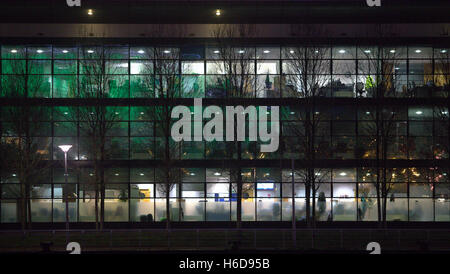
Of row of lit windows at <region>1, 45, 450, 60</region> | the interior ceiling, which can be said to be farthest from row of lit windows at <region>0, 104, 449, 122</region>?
the interior ceiling

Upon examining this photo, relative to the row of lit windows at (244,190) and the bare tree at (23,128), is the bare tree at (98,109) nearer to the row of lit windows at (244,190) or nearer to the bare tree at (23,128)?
the row of lit windows at (244,190)

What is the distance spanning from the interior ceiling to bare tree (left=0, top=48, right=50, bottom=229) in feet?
9.77

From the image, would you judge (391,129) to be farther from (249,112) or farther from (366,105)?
(249,112)

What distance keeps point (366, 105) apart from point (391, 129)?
2187mm

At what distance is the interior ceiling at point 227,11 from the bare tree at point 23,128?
9.77 feet

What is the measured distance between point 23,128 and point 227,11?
14717 millimetres

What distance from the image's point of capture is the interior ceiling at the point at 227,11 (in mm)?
35250

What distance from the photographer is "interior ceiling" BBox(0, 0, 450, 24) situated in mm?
35250

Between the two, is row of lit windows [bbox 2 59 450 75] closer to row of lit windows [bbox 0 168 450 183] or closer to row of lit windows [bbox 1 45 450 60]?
row of lit windows [bbox 1 45 450 60]

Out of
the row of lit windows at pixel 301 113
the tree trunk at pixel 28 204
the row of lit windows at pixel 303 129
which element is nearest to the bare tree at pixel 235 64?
the row of lit windows at pixel 301 113

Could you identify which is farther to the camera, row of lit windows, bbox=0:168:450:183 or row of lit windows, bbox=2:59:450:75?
row of lit windows, bbox=2:59:450:75

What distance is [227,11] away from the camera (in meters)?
35.5

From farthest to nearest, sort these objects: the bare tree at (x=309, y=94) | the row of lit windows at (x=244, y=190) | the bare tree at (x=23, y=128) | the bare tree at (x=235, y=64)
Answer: the row of lit windows at (x=244, y=190) → the bare tree at (x=235, y=64) → the bare tree at (x=23, y=128) → the bare tree at (x=309, y=94)
